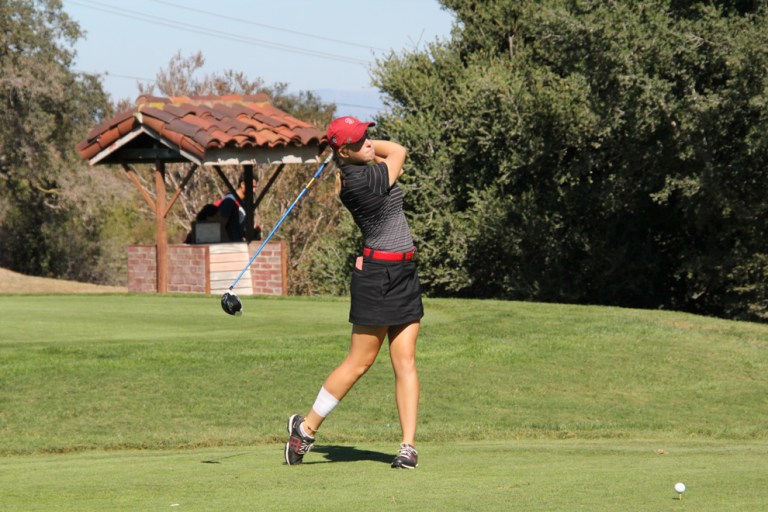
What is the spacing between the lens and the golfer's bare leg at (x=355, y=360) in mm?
6457

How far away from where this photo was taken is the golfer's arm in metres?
6.21

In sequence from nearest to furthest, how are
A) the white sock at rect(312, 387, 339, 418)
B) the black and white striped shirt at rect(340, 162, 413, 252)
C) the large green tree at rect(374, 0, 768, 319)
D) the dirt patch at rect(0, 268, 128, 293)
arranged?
the black and white striped shirt at rect(340, 162, 413, 252) < the white sock at rect(312, 387, 339, 418) < the large green tree at rect(374, 0, 768, 319) < the dirt patch at rect(0, 268, 128, 293)

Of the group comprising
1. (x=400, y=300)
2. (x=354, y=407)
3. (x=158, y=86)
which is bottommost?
(x=354, y=407)

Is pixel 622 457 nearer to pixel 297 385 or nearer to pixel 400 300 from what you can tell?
pixel 400 300

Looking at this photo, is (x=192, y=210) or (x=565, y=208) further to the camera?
(x=192, y=210)

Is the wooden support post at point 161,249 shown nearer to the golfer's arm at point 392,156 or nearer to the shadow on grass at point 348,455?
the shadow on grass at point 348,455

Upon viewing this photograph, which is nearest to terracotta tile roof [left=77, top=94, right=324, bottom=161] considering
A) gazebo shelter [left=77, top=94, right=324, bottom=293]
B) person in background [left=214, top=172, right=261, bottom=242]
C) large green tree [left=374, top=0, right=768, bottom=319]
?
gazebo shelter [left=77, top=94, right=324, bottom=293]

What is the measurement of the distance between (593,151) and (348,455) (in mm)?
20673

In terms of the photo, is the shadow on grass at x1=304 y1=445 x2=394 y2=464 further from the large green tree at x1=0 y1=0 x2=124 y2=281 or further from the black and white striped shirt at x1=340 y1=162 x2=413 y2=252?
the large green tree at x1=0 y1=0 x2=124 y2=281

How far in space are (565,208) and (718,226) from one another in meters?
3.80

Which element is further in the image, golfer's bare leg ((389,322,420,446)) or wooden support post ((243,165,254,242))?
wooden support post ((243,165,254,242))

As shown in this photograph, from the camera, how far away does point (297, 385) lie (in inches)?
416

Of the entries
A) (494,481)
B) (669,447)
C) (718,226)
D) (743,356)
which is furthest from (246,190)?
(494,481)

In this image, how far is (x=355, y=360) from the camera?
6.51 meters
